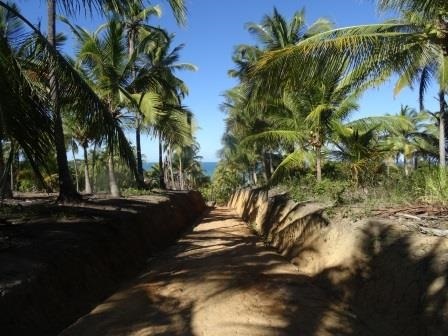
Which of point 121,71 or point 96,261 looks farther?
point 121,71

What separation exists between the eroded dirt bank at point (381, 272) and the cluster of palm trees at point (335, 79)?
3.14 metres

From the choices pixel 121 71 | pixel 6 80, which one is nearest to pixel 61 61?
pixel 6 80

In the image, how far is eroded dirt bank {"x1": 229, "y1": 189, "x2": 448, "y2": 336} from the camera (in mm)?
5520

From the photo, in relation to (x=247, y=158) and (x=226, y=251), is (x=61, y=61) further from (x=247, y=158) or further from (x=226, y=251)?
(x=247, y=158)

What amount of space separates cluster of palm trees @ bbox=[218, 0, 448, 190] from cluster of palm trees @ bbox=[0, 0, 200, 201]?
9.28 feet

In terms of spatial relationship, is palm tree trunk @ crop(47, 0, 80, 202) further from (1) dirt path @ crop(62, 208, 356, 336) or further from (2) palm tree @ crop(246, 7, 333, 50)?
(2) palm tree @ crop(246, 7, 333, 50)

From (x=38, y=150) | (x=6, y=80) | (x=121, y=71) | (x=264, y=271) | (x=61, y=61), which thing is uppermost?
(x=121, y=71)

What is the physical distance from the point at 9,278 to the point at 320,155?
49.0ft

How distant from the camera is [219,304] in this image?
7.62m

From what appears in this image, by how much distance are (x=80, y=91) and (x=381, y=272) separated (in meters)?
6.13

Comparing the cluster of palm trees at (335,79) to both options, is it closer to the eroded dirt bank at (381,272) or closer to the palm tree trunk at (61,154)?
the eroded dirt bank at (381,272)

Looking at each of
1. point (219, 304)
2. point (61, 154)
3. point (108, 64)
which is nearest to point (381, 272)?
point (219, 304)

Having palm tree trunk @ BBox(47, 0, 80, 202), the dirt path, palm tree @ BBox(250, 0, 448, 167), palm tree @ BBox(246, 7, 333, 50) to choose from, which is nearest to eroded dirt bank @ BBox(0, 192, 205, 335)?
the dirt path

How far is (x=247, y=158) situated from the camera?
47031mm
